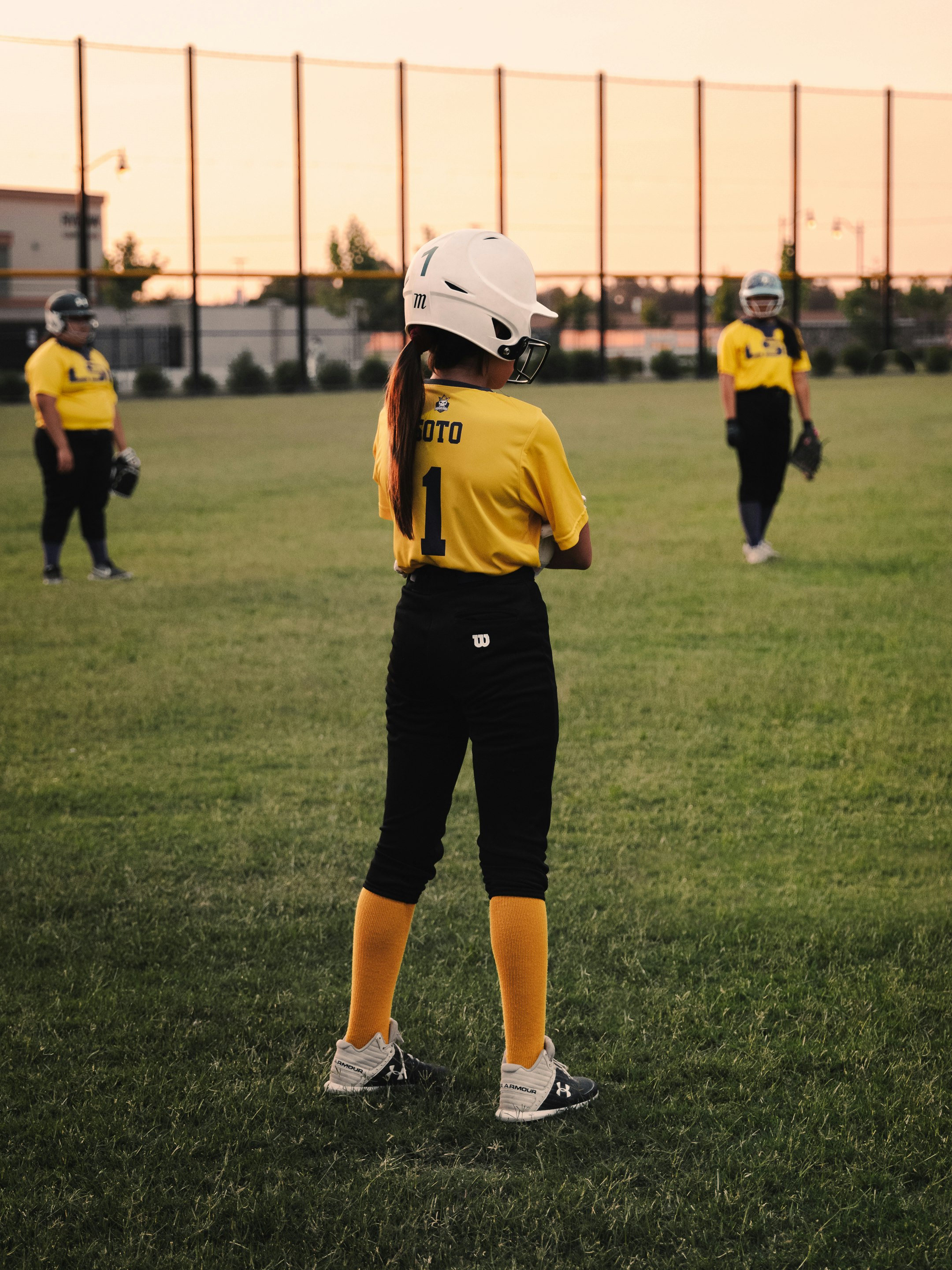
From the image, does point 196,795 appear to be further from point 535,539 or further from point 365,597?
point 365,597

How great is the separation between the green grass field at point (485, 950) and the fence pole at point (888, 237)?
1353 inches

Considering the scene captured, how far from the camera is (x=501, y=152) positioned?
39312 mm

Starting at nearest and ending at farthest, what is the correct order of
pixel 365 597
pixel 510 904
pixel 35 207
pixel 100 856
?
pixel 510 904, pixel 100 856, pixel 365 597, pixel 35 207

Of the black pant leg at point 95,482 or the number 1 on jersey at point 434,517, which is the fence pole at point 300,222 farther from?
the number 1 on jersey at point 434,517

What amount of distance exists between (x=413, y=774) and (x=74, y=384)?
8036mm

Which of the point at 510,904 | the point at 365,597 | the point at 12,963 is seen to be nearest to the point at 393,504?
the point at 510,904

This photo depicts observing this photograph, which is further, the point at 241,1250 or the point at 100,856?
the point at 100,856

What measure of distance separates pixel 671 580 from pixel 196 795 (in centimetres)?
548

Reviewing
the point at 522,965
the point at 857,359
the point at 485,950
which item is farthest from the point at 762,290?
the point at 857,359

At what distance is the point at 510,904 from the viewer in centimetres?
295

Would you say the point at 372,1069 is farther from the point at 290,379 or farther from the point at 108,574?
the point at 290,379

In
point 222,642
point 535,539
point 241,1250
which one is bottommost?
point 241,1250

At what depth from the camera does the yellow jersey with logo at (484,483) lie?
288 cm

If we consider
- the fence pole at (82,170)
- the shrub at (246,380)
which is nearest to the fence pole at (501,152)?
the shrub at (246,380)
